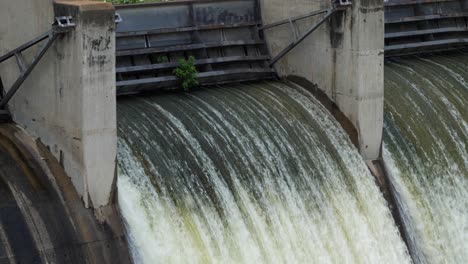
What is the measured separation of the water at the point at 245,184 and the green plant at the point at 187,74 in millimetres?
328

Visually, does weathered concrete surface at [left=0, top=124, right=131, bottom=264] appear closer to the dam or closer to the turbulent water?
the dam

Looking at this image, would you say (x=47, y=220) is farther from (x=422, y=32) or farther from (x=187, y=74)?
(x=422, y=32)

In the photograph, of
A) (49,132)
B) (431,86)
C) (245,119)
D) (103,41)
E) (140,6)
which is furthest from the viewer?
(431,86)

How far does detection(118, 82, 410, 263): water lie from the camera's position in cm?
1237

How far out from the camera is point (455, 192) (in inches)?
618

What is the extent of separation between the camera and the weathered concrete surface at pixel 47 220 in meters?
11.2

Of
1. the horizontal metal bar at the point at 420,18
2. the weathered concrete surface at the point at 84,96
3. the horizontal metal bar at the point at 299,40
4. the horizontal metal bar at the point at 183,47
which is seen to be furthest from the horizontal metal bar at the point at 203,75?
the horizontal metal bar at the point at 420,18

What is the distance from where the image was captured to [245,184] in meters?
13.4

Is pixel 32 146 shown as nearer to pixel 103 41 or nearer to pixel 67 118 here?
pixel 67 118

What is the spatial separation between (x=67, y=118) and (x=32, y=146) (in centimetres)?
84

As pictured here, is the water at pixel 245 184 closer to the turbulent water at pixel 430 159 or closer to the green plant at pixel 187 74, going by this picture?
the green plant at pixel 187 74

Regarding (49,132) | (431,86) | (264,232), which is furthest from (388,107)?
(49,132)

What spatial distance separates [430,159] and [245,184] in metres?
3.73

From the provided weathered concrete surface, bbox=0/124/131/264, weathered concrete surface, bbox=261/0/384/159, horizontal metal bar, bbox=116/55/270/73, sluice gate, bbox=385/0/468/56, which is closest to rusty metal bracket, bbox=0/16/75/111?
weathered concrete surface, bbox=0/124/131/264
